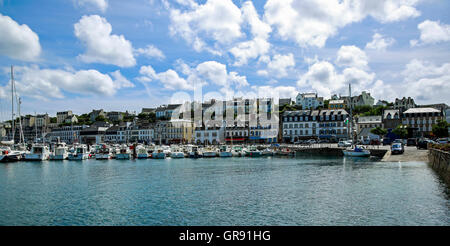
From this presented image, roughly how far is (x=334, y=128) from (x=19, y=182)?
3186 inches

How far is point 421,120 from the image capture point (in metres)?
91.0

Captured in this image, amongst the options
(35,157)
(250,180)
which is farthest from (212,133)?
(250,180)

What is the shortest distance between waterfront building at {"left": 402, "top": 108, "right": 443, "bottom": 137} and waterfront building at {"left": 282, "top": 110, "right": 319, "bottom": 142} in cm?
2416

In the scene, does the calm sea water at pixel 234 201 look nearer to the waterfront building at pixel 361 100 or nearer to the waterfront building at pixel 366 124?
the waterfront building at pixel 366 124

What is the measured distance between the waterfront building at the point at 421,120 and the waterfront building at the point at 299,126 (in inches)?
951

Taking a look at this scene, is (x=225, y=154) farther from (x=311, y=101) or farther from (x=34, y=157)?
(x=311, y=101)

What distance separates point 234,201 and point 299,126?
80349 mm

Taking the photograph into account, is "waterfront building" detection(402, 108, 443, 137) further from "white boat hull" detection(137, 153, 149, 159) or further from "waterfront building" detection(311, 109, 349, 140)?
"white boat hull" detection(137, 153, 149, 159)

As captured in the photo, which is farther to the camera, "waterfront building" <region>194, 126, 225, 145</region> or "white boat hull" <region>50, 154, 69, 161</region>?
"waterfront building" <region>194, 126, 225, 145</region>

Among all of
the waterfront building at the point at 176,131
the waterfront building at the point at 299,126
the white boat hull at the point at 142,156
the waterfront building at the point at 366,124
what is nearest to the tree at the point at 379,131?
the waterfront building at the point at 366,124

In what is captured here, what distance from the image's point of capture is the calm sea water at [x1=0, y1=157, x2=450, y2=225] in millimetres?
19609

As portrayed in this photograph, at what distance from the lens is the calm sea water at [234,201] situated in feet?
64.3

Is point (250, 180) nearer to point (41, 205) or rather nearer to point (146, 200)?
point (146, 200)

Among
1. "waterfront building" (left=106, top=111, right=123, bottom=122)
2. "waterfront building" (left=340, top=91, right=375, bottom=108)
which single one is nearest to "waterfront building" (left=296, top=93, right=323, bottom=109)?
"waterfront building" (left=340, top=91, right=375, bottom=108)
